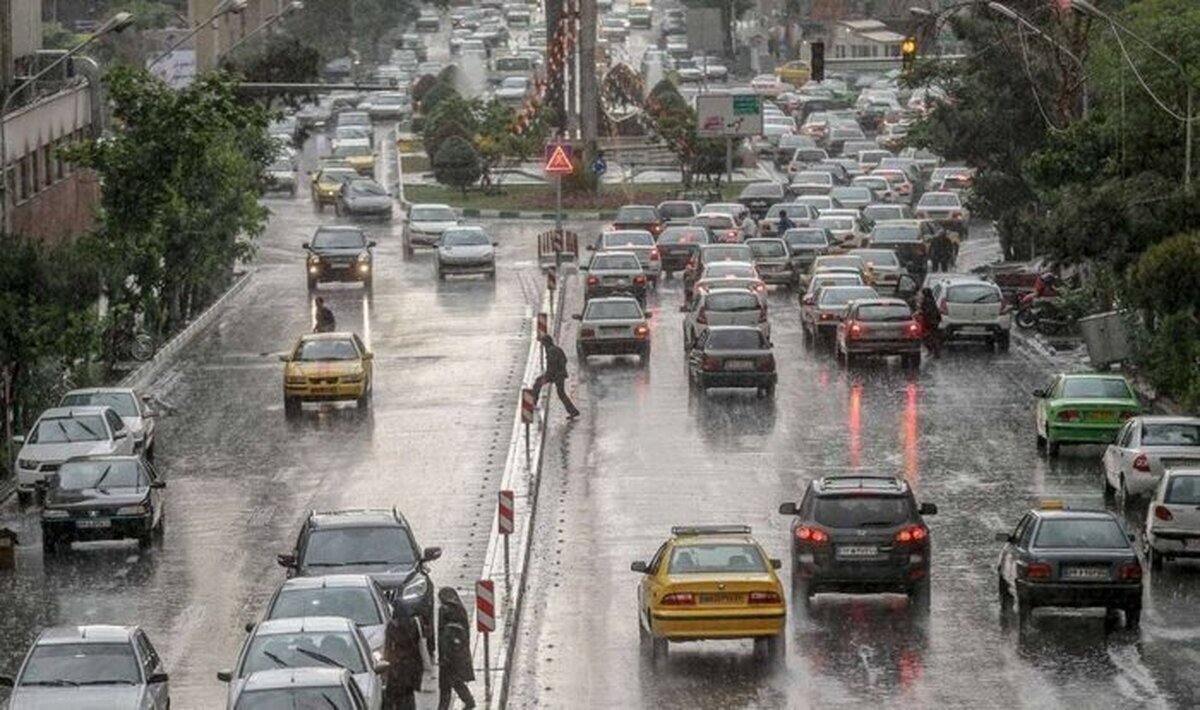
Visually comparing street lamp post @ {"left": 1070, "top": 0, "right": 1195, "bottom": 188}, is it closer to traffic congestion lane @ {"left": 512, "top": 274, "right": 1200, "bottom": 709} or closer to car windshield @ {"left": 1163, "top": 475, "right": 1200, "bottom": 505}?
traffic congestion lane @ {"left": 512, "top": 274, "right": 1200, "bottom": 709}

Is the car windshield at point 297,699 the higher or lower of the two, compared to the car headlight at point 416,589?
higher

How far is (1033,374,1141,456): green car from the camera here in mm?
47656

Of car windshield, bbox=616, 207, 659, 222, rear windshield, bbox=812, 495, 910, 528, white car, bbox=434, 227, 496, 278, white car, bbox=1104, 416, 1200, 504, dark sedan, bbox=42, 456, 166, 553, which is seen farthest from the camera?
car windshield, bbox=616, 207, 659, 222

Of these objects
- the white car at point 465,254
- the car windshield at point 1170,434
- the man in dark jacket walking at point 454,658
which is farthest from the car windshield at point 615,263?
the man in dark jacket walking at point 454,658

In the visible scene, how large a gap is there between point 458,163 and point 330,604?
75.4m

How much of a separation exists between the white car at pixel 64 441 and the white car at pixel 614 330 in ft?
47.3

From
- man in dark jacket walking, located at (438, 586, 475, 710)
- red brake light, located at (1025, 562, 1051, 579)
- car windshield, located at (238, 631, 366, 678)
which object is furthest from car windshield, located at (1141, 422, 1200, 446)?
car windshield, located at (238, 631, 366, 678)

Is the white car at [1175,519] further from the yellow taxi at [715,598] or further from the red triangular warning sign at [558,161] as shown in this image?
the red triangular warning sign at [558,161]

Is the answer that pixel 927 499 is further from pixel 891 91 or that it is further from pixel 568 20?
pixel 891 91

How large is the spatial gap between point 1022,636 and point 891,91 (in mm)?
118286

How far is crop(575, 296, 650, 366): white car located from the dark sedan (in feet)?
64.1

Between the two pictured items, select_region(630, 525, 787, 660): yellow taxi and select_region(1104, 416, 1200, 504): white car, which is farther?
select_region(1104, 416, 1200, 504): white car

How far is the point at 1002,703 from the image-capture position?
3034 cm

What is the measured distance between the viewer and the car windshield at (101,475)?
41.9 metres
